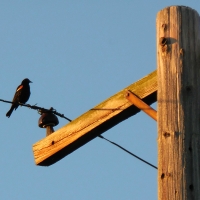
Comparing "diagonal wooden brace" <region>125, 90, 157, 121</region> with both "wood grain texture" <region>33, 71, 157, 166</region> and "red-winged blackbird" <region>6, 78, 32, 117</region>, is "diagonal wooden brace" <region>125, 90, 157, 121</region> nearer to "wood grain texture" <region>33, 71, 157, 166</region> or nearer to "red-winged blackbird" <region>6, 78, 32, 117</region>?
"wood grain texture" <region>33, 71, 157, 166</region>

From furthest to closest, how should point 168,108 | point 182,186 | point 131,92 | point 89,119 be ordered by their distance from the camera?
point 89,119, point 131,92, point 168,108, point 182,186

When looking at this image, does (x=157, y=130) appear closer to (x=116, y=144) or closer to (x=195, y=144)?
(x=195, y=144)

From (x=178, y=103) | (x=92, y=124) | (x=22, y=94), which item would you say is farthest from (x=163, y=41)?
(x=22, y=94)

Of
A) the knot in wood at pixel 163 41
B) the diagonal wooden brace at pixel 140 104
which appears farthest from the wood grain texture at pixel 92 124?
the knot in wood at pixel 163 41

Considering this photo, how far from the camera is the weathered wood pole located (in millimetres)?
2938

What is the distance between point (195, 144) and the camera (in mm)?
2996

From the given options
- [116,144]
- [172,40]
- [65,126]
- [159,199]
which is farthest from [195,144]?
[65,126]

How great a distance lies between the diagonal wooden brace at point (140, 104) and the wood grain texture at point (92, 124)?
1.3 inches

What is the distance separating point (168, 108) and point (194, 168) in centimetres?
37

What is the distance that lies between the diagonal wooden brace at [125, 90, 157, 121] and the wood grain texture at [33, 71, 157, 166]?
3 cm

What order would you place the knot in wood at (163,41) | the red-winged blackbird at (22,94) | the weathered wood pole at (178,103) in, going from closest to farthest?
the weathered wood pole at (178,103) < the knot in wood at (163,41) < the red-winged blackbird at (22,94)

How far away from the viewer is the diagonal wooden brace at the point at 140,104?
3300 mm

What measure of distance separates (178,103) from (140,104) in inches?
13.4

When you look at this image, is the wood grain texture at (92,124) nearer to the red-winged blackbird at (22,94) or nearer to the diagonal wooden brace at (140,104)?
the diagonal wooden brace at (140,104)
